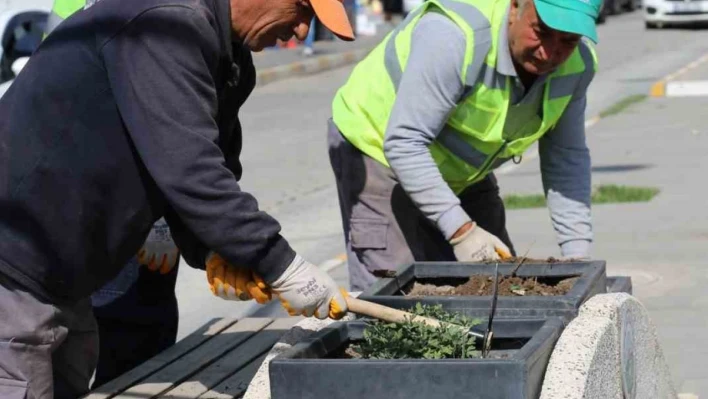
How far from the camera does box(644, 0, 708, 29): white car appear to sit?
A: 98.0 feet

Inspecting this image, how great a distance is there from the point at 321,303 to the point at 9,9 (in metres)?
Answer: 7.73

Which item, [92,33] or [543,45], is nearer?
[92,33]

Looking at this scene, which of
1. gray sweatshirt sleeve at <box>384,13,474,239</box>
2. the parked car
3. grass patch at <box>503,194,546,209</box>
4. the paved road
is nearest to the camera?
gray sweatshirt sleeve at <box>384,13,474,239</box>

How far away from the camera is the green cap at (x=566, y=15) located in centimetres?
404

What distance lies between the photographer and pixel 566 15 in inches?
159

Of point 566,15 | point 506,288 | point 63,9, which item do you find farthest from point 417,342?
point 63,9

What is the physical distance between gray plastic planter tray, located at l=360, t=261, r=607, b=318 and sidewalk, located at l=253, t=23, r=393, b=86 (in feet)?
53.3

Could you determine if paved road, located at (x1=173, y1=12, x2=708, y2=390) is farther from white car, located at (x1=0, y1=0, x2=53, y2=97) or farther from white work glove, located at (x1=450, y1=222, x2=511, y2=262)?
white car, located at (x1=0, y1=0, x2=53, y2=97)

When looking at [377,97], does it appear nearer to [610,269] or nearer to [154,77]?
[154,77]

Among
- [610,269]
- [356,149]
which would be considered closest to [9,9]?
[610,269]

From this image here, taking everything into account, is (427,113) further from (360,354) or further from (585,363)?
(585,363)

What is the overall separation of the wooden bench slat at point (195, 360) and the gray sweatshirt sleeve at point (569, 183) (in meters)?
1.11

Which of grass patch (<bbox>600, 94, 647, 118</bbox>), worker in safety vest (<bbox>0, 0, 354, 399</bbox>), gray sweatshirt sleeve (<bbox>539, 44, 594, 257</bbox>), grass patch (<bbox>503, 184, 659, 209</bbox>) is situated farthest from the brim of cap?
grass patch (<bbox>600, 94, 647, 118</bbox>)

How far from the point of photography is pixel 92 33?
128 inches
